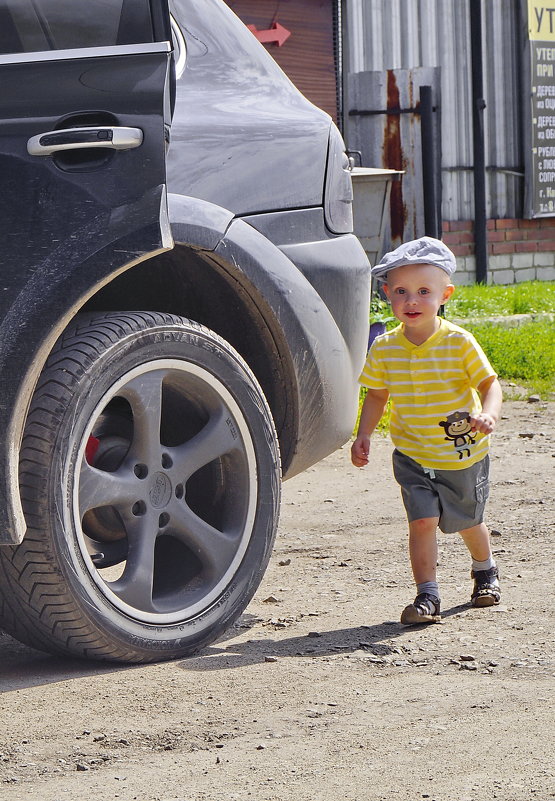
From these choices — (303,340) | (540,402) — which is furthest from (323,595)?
(540,402)

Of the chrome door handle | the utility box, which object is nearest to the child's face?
the chrome door handle

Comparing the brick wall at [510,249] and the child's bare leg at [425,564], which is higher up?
the brick wall at [510,249]

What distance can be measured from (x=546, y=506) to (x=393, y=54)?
7708 mm

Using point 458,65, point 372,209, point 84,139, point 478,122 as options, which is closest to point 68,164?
point 84,139

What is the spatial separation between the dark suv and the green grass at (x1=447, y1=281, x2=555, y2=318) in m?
6.80

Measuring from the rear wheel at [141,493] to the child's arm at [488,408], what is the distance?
0.54 metres

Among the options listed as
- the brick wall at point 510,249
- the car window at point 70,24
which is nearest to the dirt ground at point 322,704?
the car window at point 70,24

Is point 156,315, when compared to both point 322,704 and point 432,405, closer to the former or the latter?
point 432,405

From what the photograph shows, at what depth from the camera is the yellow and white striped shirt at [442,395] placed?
12.2ft

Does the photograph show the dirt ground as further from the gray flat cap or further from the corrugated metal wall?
the corrugated metal wall

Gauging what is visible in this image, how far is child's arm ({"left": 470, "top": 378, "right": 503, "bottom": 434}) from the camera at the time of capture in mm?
3506

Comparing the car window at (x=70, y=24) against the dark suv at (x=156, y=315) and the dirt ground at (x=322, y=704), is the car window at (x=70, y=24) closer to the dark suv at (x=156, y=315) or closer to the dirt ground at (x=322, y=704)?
the dark suv at (x=156, y=315)

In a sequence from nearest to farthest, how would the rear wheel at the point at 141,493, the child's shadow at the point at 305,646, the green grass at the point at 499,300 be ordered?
the rear wheel at the point at 141,493 → the child's shadow at the point at 305,646 → the green grass at the point at 499,300

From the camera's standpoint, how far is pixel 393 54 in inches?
468
